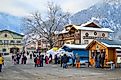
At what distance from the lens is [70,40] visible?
255ft

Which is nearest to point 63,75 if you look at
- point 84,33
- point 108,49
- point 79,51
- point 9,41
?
point 108,49

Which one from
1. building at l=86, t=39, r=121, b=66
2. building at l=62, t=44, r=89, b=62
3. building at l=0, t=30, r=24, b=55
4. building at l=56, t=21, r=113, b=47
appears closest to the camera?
building at l=86, t=39, r=121, b=66

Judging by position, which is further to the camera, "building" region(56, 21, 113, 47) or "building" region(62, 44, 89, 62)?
"building" region(56, 21, 113, 47)

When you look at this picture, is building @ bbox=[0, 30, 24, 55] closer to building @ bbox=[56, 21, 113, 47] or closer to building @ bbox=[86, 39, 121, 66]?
building @ bbox=[56, 21, 113, 47]

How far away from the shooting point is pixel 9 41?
102 m

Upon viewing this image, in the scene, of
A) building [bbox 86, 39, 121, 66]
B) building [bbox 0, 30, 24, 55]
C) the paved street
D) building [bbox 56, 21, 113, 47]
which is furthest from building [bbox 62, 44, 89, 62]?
building [bbox 0, 30, 24, 55]

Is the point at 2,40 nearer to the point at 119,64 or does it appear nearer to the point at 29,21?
the point at 29,21

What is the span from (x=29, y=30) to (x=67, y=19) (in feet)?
30.5

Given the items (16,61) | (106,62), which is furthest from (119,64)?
(16,61)

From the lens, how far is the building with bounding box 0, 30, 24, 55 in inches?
3999

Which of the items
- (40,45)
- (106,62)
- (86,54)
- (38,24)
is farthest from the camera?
(40,45)

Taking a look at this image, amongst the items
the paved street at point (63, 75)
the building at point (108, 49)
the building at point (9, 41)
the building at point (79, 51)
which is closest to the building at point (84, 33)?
the building at point (9, 41)

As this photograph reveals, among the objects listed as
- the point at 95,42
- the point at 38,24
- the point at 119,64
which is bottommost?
the point at 119,64

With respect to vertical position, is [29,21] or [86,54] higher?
[29,21]
